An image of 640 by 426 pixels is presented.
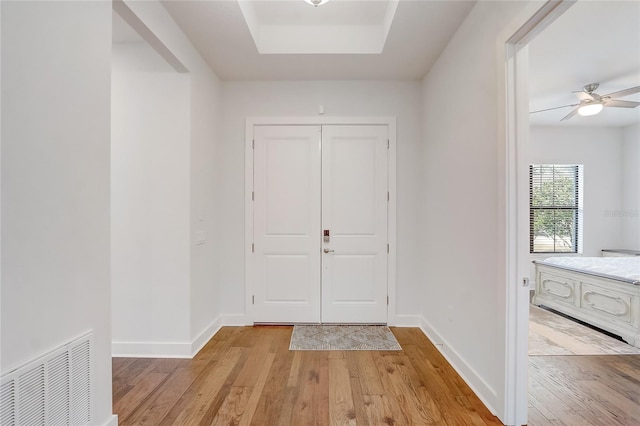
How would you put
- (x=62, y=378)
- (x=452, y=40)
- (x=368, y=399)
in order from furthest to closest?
1. (x=452, y=40)
2. (x=368, y=399)
3. (x=62, y=378)

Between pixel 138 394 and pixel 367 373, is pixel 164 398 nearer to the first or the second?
pixel 138 394

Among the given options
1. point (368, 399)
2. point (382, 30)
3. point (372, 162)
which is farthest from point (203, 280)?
point (382, 30)

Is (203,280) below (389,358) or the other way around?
the other way around

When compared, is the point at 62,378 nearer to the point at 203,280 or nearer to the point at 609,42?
the point at 203,280

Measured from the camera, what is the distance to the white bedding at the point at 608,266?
10.4 feet

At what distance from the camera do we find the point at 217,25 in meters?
2.37

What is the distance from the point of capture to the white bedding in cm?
316

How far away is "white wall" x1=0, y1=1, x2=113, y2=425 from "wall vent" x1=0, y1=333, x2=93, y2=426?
46mm

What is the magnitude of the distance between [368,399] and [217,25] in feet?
9.72

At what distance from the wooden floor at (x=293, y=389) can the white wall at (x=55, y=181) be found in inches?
18.6

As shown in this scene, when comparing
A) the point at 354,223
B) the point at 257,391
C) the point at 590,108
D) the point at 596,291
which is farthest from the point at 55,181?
the point at 590,108

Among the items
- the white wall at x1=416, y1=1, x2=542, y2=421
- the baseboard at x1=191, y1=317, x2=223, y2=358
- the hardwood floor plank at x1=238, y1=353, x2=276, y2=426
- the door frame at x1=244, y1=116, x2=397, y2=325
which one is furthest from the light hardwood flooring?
the baseboard at x1=191, y1=317, x2=223, y2=358

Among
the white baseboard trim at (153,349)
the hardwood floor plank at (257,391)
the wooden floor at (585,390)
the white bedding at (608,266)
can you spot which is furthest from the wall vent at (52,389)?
the white bedding at (608,266)

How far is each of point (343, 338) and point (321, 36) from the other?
2.90 m
